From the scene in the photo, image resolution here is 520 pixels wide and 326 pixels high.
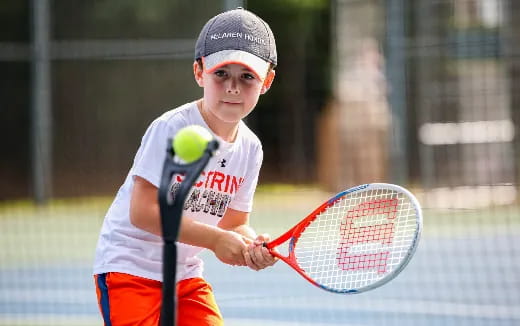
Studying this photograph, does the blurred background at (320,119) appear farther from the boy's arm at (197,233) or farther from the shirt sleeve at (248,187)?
the boy's arm at (197,233)

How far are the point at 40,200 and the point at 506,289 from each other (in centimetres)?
548

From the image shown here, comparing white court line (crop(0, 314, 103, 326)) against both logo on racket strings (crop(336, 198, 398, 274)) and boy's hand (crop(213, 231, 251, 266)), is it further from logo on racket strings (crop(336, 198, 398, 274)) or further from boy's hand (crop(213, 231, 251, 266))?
boy's hand (crop(213, 231, 251, 266))

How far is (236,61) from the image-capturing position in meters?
2.81

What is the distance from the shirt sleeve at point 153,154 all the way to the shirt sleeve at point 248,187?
14.2 inches

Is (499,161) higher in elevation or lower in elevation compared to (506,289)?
higher

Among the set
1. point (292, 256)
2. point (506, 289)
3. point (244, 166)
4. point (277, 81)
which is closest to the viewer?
point (292, 256)

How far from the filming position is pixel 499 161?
10.9m

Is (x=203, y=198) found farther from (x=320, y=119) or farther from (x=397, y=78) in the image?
(x=320, y=119)

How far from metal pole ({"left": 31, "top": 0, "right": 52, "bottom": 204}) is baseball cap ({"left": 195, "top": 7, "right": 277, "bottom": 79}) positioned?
8.50 meters

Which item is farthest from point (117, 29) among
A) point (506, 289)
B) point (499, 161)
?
point (506, 289)

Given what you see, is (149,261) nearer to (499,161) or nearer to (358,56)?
(499,161)

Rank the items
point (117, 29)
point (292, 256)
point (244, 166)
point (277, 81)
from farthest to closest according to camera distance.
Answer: point (277, 81) → point (117, 29) → point (244, 166) → point (292, 256)

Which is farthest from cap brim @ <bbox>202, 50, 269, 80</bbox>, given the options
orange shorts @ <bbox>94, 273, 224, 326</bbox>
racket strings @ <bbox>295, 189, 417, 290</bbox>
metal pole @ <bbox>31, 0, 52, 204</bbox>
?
metal pole @ <bbox>31, 0, 52, 204</bbox>

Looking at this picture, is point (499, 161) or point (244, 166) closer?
point (244, 166)
